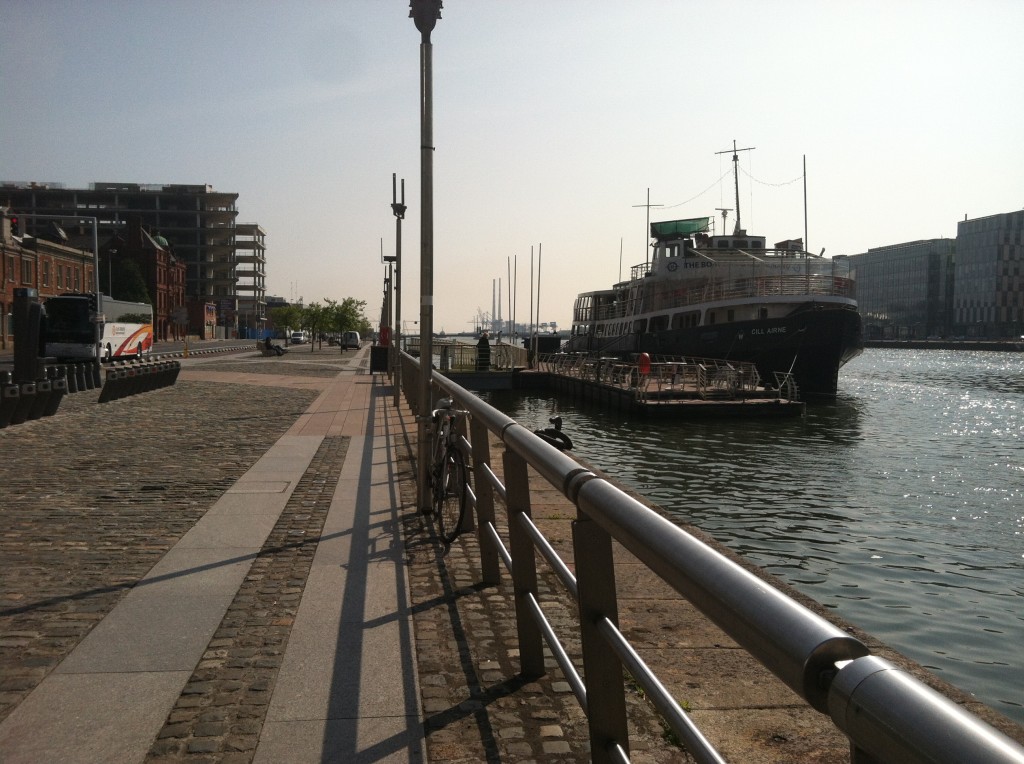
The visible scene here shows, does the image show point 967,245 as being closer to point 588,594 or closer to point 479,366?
point 479,366

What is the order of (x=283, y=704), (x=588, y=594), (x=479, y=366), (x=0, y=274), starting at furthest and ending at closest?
(x=0, y=274) < (x=479, y=366) < (x=283, y=704) < (x=588, y=594)

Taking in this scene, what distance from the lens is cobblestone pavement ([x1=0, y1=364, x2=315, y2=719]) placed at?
16.5 ft

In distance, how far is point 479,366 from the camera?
42188 millimetres

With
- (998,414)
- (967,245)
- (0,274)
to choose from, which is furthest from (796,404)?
(967,245)

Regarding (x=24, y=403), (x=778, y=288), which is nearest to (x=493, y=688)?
(x=24, y=403)

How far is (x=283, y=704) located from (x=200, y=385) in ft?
87.0

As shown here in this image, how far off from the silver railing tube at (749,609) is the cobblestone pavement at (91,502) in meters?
3.08

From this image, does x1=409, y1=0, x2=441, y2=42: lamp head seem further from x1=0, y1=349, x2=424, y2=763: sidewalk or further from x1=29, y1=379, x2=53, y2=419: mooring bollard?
x1=29, y1=379, x2=53, y2=419: mooring bollard

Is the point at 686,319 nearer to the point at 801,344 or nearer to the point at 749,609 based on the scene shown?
the point at 801,344

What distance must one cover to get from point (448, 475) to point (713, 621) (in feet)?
18.0

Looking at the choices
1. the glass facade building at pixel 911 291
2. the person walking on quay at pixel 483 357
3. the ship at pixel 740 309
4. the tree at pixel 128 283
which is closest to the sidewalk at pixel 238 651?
the ship at pixel 740 309

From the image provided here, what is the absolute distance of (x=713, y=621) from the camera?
1.78 m

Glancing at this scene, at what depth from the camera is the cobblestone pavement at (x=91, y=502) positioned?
16.5 ft

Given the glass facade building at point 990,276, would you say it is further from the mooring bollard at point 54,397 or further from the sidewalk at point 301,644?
the sidewalk at point 301,644
